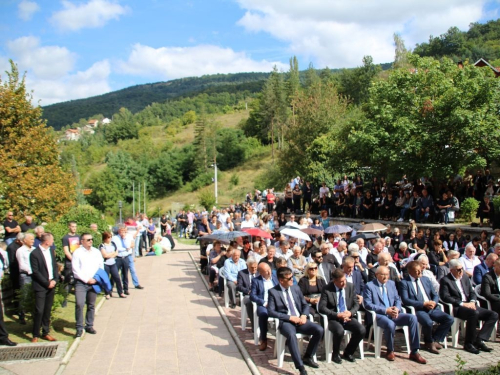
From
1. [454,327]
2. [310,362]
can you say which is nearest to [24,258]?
[310,362]

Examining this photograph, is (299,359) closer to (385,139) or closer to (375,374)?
(375,374)

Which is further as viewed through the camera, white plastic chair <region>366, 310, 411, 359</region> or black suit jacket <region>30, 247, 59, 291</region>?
black suit jacket <region>30, 247, 59, 291</region>

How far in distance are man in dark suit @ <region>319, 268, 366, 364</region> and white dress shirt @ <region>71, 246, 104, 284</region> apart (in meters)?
3.98

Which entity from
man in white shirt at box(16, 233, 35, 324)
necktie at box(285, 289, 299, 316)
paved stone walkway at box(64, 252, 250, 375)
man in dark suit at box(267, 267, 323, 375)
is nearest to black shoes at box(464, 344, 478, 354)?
man in dark suit at box(267, 267, 323, 375)

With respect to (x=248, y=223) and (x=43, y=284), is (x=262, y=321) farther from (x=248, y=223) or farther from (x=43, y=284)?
(x=248, y=223)

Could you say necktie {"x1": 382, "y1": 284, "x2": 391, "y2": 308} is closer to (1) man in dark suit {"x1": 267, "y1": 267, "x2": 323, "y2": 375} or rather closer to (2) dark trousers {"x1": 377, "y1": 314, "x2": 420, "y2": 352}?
(2) dark trousers {"x1": 377, "y1": 314, "x2": 420, "y2": 352}

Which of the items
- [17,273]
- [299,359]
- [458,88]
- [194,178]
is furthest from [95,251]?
[194,178]

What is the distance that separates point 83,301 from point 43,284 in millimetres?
741

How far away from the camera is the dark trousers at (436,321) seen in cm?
705

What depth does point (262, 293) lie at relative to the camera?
7363 millimetres

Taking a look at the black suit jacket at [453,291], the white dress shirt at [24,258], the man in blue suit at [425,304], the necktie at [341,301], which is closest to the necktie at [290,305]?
the necktie at [341,301]

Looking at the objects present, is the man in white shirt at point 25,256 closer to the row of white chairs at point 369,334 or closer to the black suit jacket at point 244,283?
the black suit jacket at point 244,283

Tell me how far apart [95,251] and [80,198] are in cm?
6309

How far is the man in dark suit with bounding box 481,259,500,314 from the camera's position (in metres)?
7.62
